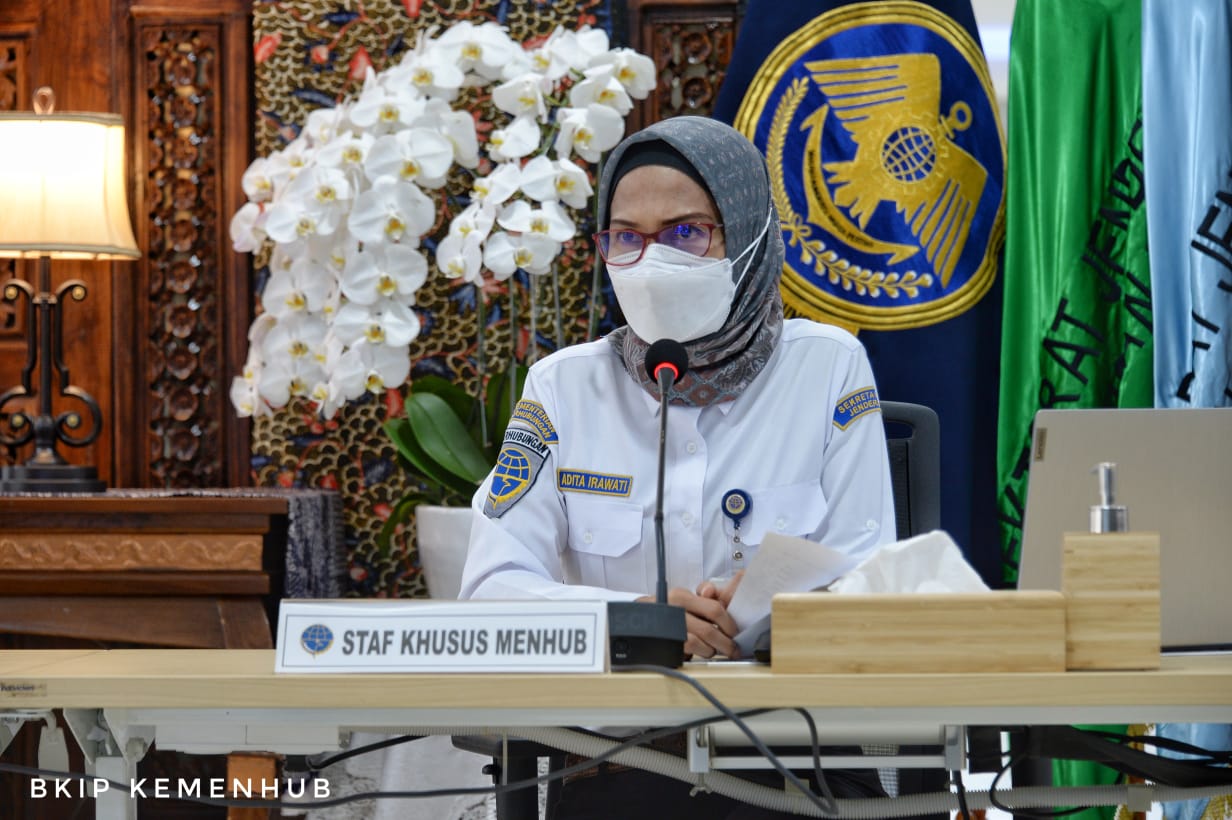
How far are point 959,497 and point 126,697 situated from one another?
1.83 m

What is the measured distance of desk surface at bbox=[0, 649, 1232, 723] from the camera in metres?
0.93

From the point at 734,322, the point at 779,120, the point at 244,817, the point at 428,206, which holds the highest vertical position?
the point at 779,120

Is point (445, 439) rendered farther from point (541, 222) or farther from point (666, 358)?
point (666, 358)

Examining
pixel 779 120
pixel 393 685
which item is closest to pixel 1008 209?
pixel 779 120

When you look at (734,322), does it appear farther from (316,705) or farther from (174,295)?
(174,295)

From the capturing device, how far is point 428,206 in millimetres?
2479

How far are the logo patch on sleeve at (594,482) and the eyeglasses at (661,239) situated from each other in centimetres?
25

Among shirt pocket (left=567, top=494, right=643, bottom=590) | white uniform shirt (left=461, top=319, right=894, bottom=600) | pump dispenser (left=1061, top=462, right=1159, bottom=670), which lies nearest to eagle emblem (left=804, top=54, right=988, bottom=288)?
white uniform shirt (left=461, top=319, right=894, bottom=600)

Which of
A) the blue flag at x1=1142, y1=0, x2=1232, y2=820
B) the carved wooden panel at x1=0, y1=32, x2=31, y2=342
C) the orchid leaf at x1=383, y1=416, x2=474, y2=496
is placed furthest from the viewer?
the carved wooden panel at x1=0, y1=32, x2=31, y2=342

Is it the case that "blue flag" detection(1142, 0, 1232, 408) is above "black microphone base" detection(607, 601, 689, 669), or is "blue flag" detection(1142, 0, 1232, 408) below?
above

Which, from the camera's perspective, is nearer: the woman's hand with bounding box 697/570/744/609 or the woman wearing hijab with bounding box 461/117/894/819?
the woman's hand with bounding box 697/570/744/609

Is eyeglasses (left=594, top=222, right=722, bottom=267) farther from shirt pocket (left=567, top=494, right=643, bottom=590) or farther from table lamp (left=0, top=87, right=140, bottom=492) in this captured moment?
table lamp (left=0, top=87, right=140, bottom=492)

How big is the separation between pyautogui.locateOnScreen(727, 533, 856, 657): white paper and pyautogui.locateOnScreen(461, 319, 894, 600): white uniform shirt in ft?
1.47

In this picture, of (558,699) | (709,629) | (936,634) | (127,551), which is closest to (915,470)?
(709,629)
